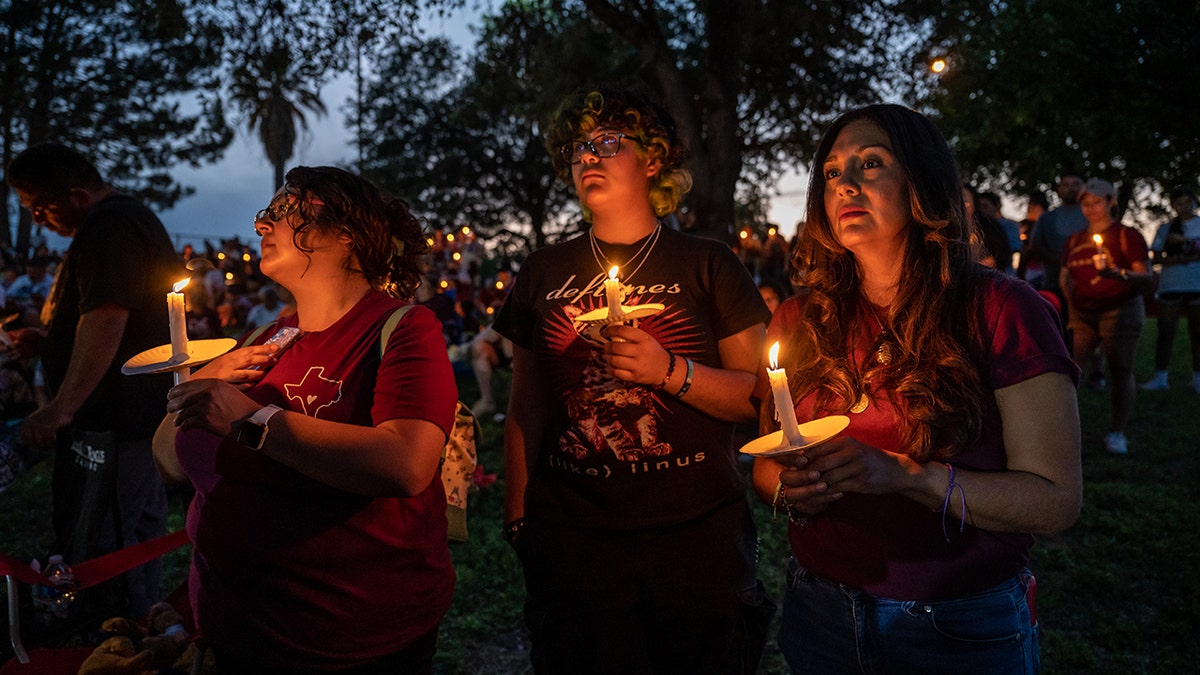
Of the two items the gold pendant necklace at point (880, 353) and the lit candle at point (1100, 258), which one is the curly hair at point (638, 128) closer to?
the gold pendant necklace at point (880, 353)

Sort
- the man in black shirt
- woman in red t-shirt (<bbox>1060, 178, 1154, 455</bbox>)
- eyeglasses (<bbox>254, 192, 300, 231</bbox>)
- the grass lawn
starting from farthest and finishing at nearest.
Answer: woman in red t-shirt (<bbox>1060, 178, 1154, 455</bbox>) < the grass lawn < the man in black shirt < eyeglasses (<bbox>254, 192, 300, 231</bbox>)

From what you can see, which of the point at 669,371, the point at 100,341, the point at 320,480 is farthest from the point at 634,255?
the point at 100,341

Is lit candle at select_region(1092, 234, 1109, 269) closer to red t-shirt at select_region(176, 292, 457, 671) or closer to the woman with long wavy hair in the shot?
the woman with long wavy hair

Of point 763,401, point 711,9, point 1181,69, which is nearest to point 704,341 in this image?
point 763,401

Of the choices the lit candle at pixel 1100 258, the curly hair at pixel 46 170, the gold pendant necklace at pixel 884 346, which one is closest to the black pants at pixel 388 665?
the gold pendant necklace at pixel 884 346

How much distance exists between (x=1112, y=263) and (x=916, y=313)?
5.76m

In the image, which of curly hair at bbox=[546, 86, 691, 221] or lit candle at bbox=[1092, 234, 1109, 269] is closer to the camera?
curly hair at bbox=[546, 86, 691, 221]

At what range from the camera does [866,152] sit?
2.01 m

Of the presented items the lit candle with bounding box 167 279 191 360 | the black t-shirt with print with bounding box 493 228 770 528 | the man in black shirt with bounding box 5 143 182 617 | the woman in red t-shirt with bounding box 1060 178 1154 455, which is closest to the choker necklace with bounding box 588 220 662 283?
the black t-shirt with print with bounding box 493 228 770 528

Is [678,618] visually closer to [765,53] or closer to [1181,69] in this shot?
[765,53]

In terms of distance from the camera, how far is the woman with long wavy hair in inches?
66.6

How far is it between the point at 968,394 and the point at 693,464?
3.31 ft

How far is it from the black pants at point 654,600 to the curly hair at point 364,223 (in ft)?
3.27

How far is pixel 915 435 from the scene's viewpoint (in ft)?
5.91
